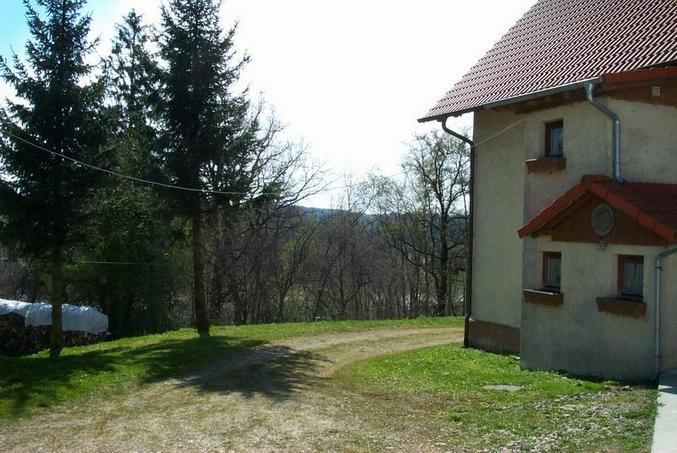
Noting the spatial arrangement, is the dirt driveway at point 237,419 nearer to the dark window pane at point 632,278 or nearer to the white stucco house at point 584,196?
the white stucco house at point 584,196

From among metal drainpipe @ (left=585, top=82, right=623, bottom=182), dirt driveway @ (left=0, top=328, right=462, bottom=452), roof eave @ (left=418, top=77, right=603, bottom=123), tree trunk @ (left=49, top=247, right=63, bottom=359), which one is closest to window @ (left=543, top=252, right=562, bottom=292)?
metal drainpipe @ (left=585, top=82, right=623, bottom=182)

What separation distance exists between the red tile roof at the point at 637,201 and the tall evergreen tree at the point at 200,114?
9.67 metres

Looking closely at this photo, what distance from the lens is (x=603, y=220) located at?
399 inches

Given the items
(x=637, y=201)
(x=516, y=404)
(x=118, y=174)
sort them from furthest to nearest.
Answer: (x=118, y=174), (x=637, y=201), (x=516, y=404)

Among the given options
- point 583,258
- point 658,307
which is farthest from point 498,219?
point 658,307

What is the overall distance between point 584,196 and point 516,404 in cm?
395

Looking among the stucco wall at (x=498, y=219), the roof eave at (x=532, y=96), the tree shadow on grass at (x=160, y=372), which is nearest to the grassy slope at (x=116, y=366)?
the tree shadow on grass at (x=160, y=372)

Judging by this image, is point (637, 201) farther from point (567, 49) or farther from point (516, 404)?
point (567, 49)

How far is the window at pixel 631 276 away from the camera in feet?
32.1

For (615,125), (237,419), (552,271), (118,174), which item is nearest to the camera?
(237,419)

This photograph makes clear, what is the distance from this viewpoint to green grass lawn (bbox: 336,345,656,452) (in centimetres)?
648

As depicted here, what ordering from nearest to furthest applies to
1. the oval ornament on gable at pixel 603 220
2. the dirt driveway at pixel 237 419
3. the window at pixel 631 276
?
the dirt driveway at pixel 237 419 → the window at pixel 631 276 → the oval ornament on gable at pixel 603 220

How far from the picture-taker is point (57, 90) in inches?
594

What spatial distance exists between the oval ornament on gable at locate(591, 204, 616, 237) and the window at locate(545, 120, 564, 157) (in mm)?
2076
